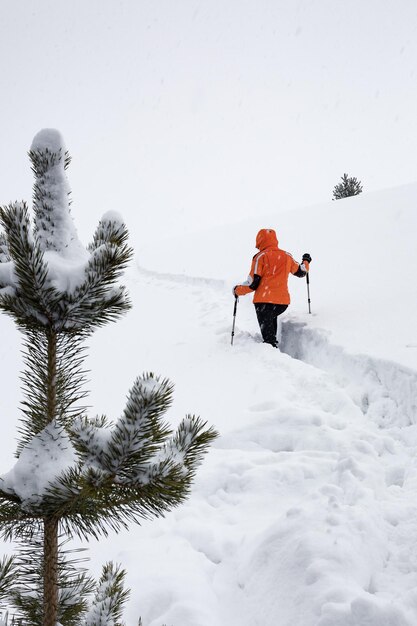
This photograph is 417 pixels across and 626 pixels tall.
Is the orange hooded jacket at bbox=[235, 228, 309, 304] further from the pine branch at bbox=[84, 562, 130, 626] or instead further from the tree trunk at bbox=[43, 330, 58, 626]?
the tree trunk at bbox=[43, 330, 58, 626]

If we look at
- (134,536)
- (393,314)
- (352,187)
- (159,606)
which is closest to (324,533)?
(159,606)

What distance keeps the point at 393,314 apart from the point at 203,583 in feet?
20.5

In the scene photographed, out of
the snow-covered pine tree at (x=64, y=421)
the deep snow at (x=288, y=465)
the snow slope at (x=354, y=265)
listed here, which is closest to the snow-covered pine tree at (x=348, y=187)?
the snow slope at (x=354, y=265)

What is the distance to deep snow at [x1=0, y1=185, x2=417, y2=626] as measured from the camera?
2383mm

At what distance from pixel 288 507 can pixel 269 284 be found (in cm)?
527

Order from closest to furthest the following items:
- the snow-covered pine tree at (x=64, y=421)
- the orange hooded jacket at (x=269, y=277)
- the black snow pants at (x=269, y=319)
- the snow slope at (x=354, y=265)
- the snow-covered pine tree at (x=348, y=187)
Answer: the snow-covered pine tree at (x=64, y=421)
the snow slope at (x=354, y=265)
the orange hooded jacket at (x=269, y=277)
the black snow pants at (x=269, y=319)
the snow-covered pine tree at (x=348, y=187)

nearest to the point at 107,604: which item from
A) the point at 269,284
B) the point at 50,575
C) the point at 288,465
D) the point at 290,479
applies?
the point at 50,575

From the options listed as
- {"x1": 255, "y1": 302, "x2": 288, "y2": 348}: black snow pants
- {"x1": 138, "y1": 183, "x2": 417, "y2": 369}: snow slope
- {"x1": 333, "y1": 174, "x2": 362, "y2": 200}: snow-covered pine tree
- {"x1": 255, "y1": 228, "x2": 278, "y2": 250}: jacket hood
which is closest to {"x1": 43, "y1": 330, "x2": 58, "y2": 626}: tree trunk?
{"x1": 138, "y1": 183, "x2": 417, "y2": 369}: snow slope

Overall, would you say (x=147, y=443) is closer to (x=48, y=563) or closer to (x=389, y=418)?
(x=48, y=563)

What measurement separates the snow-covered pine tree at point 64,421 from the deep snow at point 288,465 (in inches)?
44.8

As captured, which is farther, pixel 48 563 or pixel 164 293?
pixel 164 293

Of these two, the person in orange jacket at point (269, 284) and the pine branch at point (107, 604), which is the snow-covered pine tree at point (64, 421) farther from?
the person in orange jacket at point (269, 284)

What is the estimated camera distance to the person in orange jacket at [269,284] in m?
8.16

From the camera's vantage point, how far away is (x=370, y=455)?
3984 millimetres
